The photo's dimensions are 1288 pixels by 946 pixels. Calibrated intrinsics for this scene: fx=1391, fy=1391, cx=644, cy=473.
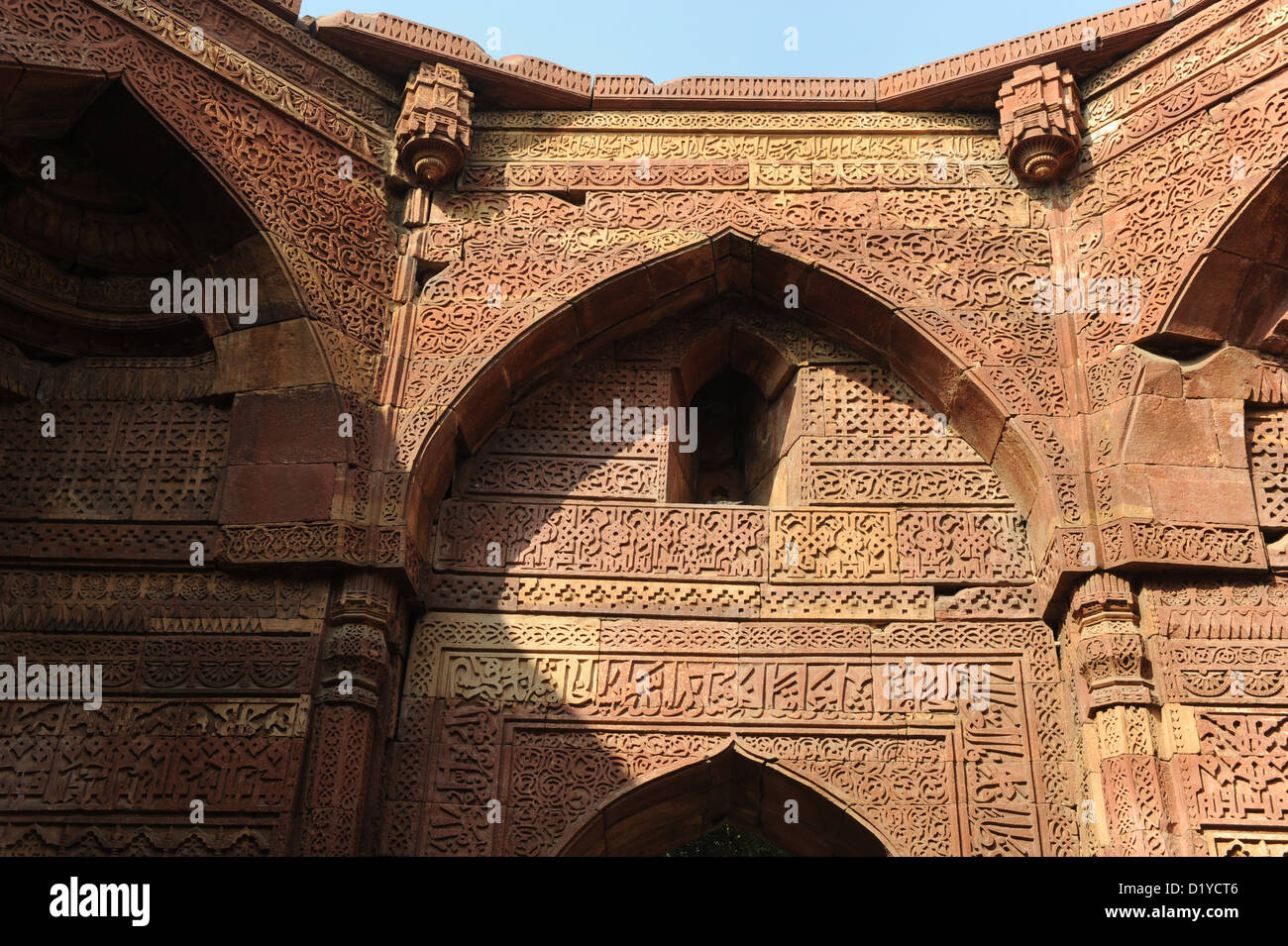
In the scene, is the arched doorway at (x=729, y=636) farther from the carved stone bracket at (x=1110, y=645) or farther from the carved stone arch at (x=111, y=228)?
the carved stone arch at (x=111, y=228)

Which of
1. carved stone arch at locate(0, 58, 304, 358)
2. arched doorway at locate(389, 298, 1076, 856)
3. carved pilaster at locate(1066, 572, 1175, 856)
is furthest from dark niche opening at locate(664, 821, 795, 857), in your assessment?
carved stone arch at locate(0, 58, 304, 358)

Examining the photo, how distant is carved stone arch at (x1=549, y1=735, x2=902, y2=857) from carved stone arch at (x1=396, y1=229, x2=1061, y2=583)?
62.1 inches

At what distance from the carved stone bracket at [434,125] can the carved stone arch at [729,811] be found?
3.38 meters

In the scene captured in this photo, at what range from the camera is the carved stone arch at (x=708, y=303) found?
22.0ft

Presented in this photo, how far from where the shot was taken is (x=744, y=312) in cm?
758

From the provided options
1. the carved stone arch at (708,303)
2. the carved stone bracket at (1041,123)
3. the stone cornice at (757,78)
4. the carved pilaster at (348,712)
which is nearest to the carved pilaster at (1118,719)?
the carved stone arch at (708,303)

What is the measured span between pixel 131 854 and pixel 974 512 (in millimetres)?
4146

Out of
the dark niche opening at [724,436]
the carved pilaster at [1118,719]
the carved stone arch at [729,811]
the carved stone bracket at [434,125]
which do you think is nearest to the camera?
the carved pilaster at [1118,719]

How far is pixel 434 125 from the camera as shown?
7293mm

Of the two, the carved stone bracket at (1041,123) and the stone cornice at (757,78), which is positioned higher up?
the stone cornice at (757,78)

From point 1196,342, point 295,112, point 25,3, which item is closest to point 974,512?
point 1196,342

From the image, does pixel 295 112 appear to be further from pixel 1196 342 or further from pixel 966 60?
pixel 1196 342

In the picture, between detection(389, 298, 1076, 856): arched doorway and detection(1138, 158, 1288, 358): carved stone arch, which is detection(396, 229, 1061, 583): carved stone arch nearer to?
detection(389, 298, 1076, 856): arched doorway

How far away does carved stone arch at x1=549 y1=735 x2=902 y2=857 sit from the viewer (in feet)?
20.3
